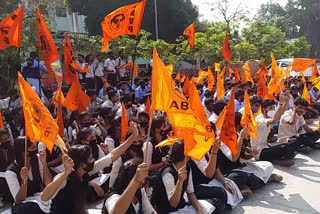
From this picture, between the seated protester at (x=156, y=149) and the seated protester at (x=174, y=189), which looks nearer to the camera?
the seated protester at (x=174, y=189)

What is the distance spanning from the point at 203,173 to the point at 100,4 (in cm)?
2535

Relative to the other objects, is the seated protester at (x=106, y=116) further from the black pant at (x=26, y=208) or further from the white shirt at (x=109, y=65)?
the white shirt at (x=109, y=65)

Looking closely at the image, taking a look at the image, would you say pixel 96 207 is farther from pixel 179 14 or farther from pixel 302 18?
pixel 302 18

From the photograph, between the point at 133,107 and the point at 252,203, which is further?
the point at 133,107

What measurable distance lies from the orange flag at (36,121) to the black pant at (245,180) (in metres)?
2.48

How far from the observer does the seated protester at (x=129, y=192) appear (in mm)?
2588

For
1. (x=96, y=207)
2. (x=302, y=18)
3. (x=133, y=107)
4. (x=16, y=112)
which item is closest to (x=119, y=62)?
(x=133, y=107)

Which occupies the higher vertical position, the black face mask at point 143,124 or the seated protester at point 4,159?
the black face mask at point 143,124

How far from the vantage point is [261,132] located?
5832 millimetres

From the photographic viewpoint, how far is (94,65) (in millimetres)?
11945

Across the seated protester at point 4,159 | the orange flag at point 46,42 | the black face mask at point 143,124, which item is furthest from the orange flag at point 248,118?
the orange flag at point 46,42

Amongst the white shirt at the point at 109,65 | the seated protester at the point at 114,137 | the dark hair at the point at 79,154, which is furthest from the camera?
the white shirt at the point at 109,65

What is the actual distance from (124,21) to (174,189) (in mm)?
5032

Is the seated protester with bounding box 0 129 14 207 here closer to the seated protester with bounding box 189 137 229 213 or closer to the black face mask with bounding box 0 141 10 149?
the black face mask with bounding box 0 141 10 149
